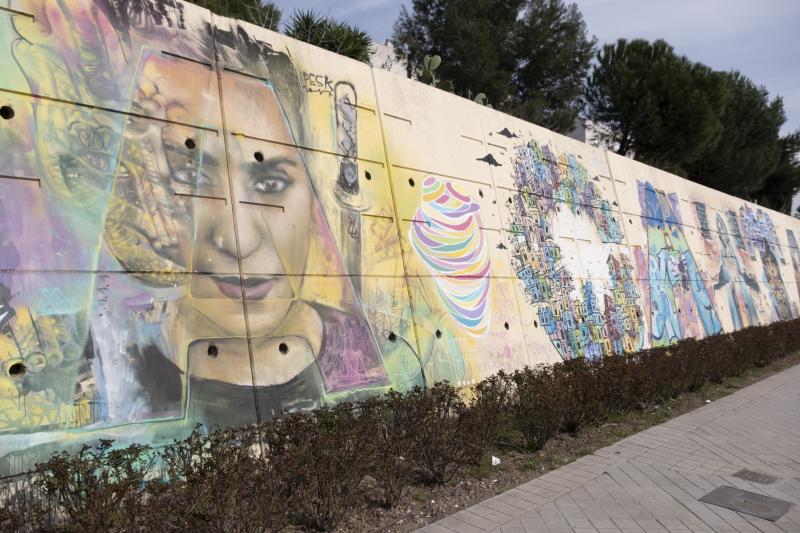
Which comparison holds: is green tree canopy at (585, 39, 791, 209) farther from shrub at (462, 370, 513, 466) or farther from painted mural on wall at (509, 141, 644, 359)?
shrub at (462, 370, 513, 466)

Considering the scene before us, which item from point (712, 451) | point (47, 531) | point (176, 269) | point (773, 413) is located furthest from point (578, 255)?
point (47, 531)

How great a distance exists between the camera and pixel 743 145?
100.0ft

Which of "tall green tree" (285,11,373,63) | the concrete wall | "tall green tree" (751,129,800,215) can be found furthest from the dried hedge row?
"tall green tree" (751,129,800,215)

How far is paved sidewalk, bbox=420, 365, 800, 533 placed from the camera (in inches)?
162

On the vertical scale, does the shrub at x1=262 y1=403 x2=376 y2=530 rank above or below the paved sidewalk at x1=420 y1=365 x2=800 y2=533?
above

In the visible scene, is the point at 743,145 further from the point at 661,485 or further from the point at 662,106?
the point at 661,485

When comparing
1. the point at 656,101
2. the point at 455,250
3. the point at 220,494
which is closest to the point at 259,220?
the point at 220,494

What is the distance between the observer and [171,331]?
4.72 m

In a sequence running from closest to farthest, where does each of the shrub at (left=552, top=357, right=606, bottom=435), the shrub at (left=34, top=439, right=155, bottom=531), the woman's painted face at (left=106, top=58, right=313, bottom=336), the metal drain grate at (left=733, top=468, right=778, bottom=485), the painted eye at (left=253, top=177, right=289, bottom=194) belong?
the shrub at (left=34, top=439, right=155, bottom=531) < the woman's painted face at (left=106, top=58, right=313, bottom=336) < the metal drain grate at (left=733, top=468, right=778, bottom=485) < the painted eye at (left=253, top=177, right=289, bottom=194) < the shrub at (left=552, top=357, right=606, bottom=435)

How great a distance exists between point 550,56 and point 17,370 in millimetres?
21965

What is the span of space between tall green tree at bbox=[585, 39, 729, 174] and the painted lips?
2002 centimetres

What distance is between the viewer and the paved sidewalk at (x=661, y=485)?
412 cm

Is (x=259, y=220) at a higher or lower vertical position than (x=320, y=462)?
higher

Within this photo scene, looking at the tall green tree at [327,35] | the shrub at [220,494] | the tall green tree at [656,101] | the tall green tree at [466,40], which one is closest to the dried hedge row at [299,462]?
the shrub at [220,494]
